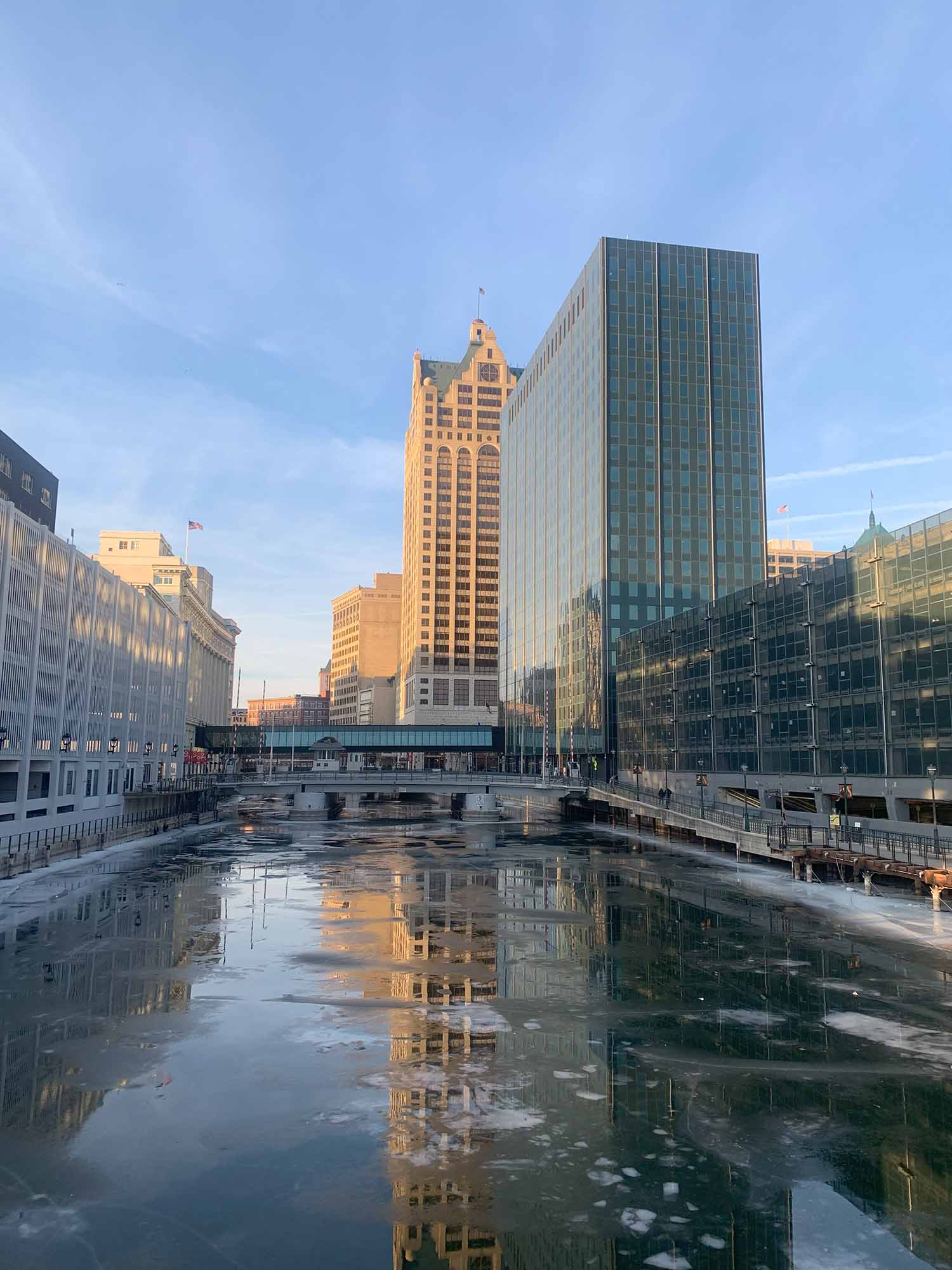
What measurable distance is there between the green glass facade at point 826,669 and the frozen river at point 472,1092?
2725cm

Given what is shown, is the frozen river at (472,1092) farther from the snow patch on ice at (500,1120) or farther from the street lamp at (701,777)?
the street lamp at (701,777)

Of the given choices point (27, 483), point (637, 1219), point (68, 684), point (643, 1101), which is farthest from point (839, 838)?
point (27, 483)

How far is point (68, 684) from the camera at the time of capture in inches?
2665

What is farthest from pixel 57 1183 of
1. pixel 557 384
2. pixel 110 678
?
pixel 557 384

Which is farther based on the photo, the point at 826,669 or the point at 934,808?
the point at 826,669

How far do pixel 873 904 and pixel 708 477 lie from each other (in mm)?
87993

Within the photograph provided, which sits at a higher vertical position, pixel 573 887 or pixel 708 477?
pixel 708 477

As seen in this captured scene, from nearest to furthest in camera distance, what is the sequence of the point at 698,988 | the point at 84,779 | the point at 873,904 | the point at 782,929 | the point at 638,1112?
the point at 638,1112, the point at 698,988, the point at 782,929, the point at 873,904, the point at 84,779

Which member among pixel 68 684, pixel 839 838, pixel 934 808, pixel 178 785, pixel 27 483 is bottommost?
pixel 839 838

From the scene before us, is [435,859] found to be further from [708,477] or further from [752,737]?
[708,477]

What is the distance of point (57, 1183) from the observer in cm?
1354

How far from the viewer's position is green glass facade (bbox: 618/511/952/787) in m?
57.1

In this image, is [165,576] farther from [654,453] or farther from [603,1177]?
[603,1177]

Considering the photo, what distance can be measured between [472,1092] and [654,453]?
109374mm
